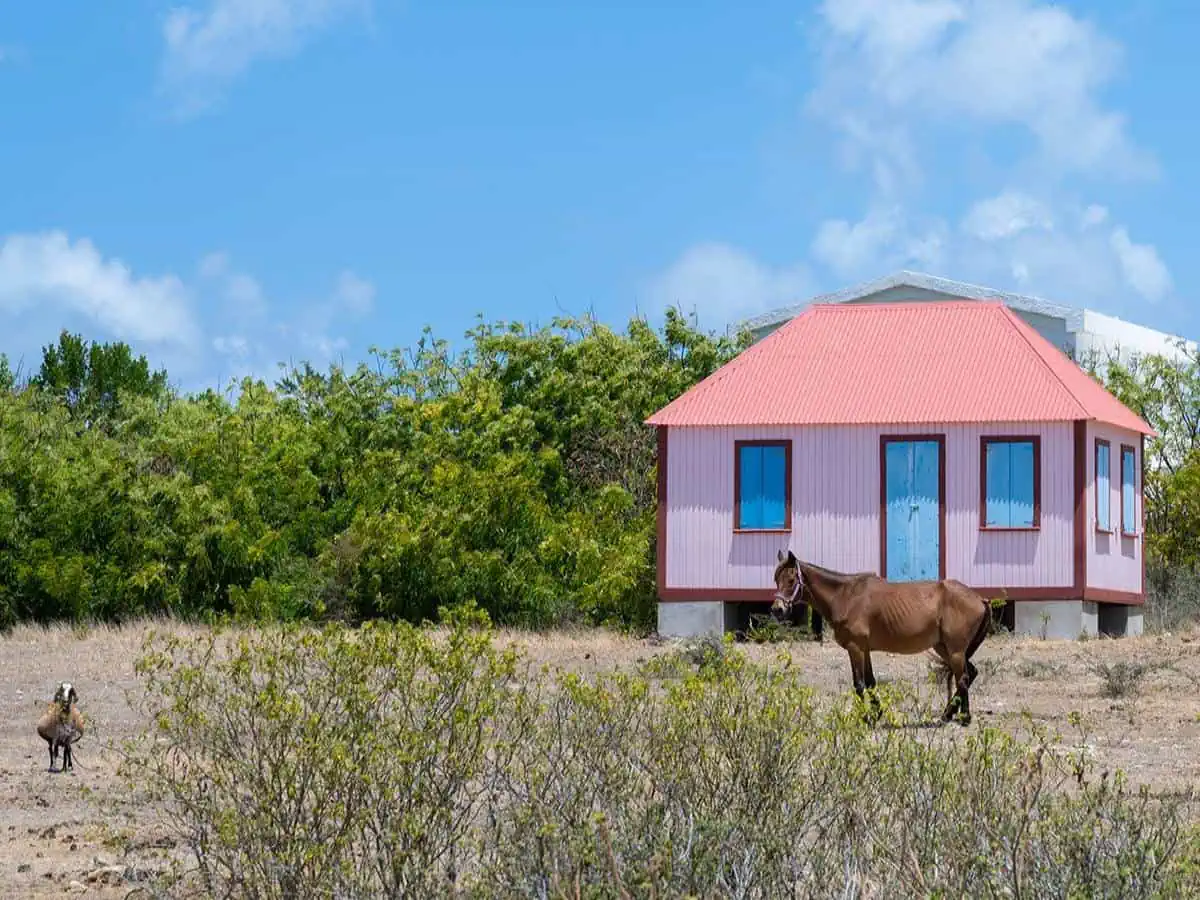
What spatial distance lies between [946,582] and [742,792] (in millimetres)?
10049

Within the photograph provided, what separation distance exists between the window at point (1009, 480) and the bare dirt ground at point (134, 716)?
1.92 meters

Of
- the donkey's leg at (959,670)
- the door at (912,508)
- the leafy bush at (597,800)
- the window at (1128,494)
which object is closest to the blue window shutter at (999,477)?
the door at (912,508)

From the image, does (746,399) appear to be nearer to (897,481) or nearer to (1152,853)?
(897,481)

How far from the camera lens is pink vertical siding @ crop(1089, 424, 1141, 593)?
26.9 metres

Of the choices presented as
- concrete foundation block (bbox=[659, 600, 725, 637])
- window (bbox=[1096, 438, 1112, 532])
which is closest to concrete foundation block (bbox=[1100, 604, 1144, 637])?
window (bbox=[1096, 438, 1112, 532])

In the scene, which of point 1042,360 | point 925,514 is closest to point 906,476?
point 925,514

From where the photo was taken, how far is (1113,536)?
1102 inches

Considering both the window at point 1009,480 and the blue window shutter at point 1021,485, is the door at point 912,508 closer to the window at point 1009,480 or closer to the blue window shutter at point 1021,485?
the window at point 1009,480

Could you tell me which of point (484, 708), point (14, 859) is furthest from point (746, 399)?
point (484, 708)

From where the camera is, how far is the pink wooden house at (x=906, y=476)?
87.4 feet

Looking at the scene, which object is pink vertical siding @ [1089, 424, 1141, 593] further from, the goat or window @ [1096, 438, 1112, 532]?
the goat

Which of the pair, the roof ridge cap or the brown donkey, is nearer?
the brown donkey

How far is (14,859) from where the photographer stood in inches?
445

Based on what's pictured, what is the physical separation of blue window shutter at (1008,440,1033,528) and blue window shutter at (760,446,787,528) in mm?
3076
